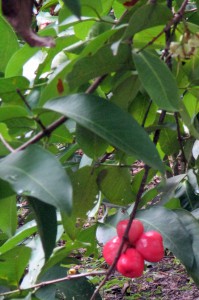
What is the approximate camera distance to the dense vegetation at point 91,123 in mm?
693

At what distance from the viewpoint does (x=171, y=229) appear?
103cm

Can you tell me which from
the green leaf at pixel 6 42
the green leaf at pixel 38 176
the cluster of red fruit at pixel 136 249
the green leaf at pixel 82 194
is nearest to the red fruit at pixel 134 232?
the cluster of red fruit at pixel 136 249

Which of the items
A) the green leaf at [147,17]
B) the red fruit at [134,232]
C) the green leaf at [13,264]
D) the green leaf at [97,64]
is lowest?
the green leaf at [13,264]

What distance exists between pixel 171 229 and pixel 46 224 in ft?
1.08

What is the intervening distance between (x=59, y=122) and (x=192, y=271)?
47 centimetres

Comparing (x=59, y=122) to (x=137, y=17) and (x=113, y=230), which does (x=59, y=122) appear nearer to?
(x=137, y=17)

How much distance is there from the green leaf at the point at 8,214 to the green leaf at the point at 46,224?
0.32 ft

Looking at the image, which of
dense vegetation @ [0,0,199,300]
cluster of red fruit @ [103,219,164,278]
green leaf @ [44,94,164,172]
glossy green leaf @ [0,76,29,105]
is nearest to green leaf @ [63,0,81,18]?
dense vegetation @ [0,0,199,300]

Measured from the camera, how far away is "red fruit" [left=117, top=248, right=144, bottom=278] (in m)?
0.92

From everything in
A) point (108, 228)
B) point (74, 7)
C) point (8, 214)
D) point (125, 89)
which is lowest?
point (108, 228)

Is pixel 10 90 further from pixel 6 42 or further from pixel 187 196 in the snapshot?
pixel 187 196

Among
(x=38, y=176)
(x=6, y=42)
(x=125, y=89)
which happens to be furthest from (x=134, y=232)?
(x=6, y=42)

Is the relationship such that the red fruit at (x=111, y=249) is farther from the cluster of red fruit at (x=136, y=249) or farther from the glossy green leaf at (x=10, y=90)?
the glossy green leaf at (x=10, y=90)

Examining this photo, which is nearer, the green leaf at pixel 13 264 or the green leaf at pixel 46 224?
the green leaf at pixel 46 224
